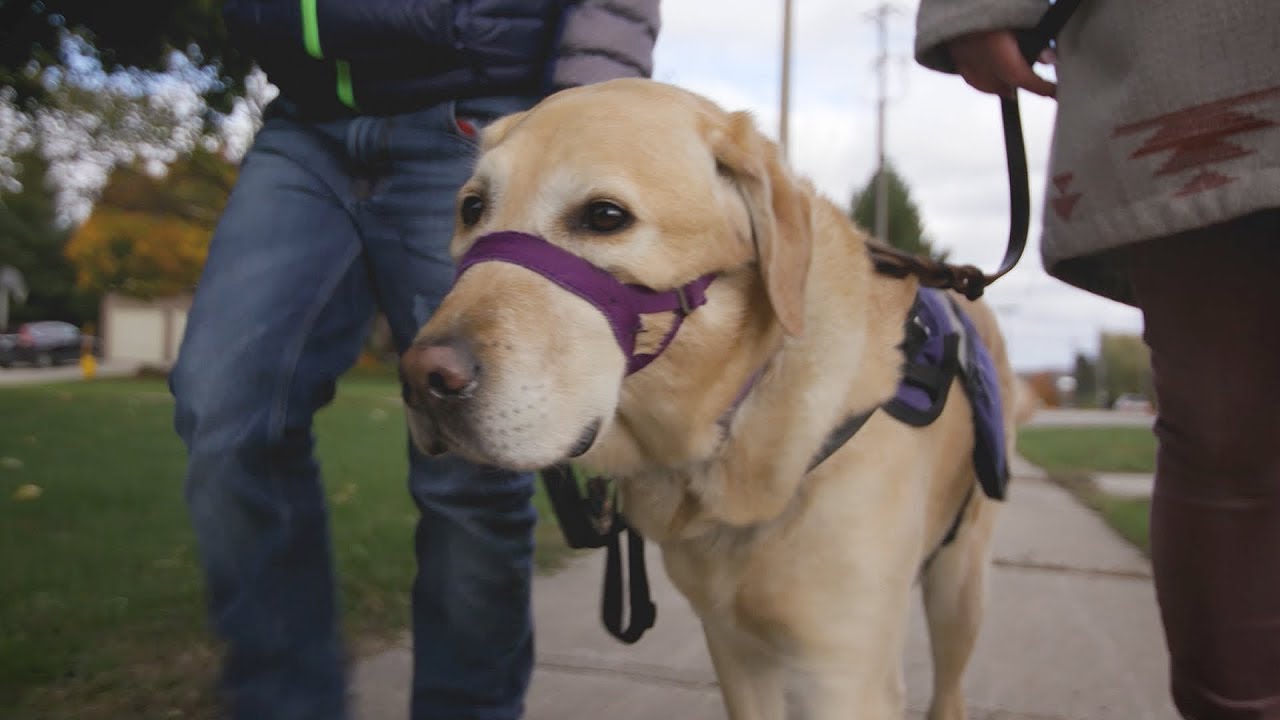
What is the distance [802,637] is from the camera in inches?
74.1

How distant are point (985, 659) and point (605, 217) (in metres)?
2.23

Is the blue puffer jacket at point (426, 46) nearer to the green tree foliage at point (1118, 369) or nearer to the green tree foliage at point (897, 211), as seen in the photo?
the green tree foliage at point (897, 211)

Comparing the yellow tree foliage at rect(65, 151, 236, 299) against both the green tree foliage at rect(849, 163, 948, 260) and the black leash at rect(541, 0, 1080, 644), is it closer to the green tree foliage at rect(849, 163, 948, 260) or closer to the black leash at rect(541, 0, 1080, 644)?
the black leash at rect(541, 0, 1080, 644)

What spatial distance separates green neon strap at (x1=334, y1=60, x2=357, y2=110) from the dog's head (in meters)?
0.35

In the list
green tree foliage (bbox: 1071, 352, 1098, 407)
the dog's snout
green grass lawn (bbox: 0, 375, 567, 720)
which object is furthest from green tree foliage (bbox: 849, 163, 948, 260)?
the dog's snout

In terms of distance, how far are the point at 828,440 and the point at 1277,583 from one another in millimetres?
716

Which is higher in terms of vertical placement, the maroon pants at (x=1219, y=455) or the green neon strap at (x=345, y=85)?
the green neon strap at (x=345, y=85)

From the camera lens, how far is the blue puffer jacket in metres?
2.07

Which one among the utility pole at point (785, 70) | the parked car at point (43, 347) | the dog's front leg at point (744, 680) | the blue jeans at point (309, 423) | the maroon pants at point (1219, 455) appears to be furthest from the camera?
the parked car at point (43, 347)

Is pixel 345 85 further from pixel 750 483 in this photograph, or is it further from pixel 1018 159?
pixel 1018 159

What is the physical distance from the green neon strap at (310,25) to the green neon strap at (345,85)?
Result: 0.06 metres

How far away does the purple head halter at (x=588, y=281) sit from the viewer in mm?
1682

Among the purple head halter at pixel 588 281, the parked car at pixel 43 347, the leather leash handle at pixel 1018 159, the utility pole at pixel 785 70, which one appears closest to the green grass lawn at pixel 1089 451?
the leather leash handle at pixel 1018 159

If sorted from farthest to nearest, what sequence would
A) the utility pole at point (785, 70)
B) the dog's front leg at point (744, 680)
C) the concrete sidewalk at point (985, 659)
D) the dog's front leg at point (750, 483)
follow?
1. the utility pole at point (785, 70)
2. the concrete sidewalk at point (985, 659)
3. the dog's front leg at point (744, 680)
4. the dog's front leg at point (750, 483)
